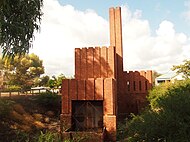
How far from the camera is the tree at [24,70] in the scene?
36525 millimetres

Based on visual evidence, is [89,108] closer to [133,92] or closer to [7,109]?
[7,109]

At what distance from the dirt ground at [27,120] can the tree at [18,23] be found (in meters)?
5.10

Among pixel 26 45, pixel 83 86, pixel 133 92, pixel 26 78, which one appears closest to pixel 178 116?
pixel 83 86

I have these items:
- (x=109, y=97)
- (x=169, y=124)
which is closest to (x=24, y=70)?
(x=109, y=97)

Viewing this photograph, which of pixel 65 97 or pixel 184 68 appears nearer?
pixel 65 97

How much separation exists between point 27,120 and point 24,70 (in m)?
24.6

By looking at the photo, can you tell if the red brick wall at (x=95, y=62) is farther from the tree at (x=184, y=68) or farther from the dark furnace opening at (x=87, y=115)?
the tree at (x=184, y=68)

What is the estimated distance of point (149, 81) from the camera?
22.4 meters

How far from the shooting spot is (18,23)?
1333 cm

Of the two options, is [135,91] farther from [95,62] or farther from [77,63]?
[77,63]

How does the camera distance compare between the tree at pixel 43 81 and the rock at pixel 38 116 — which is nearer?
the rock at pixel 38 116

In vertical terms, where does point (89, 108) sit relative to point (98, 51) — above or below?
below

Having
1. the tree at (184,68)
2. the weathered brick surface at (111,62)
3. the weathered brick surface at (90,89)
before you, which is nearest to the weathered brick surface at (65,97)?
the weathered brick surface at (90,89)

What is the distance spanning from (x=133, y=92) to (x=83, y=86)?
28.3 ft
